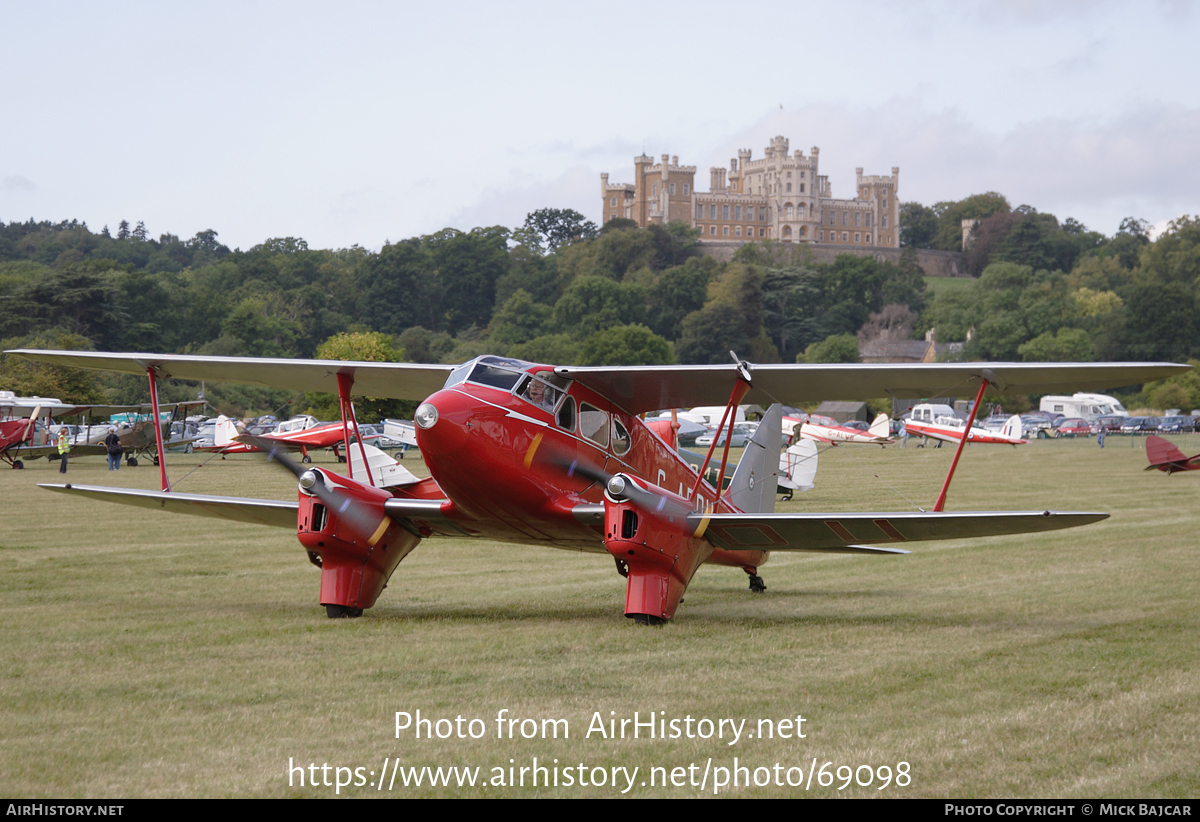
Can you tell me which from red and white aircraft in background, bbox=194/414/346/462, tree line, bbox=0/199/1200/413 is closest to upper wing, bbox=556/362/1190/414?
red and white aircraft in background, bbox=194/414/346/462

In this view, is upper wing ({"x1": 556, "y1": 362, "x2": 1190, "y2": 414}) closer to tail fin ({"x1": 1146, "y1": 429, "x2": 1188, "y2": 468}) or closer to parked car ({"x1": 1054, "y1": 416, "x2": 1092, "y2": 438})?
tail fin ({"x1": 1146, "y1": 429, "x2": 1188, "y2": 468})

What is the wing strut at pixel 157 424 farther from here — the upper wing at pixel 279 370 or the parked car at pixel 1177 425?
the parked car at pixel 1177 425

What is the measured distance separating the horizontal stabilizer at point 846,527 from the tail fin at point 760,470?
2.51m

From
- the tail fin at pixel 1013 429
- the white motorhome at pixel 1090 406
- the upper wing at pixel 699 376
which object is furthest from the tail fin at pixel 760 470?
the white motorhome at pixel 1090 406

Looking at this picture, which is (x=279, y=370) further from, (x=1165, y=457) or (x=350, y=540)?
(x=1165, y=457)

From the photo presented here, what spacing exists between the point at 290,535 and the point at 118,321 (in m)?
96.0

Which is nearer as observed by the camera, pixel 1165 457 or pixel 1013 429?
pixel 1165 457

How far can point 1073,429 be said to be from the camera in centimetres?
7900

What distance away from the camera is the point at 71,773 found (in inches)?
233

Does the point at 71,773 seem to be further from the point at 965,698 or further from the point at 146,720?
the point at 965,698

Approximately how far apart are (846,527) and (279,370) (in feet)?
22.3

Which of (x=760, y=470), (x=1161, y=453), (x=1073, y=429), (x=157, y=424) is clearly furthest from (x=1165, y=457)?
(x=1073, y=429)

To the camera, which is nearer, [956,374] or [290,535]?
[956,374]
